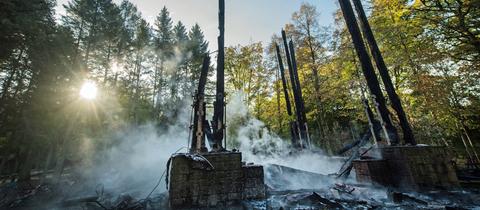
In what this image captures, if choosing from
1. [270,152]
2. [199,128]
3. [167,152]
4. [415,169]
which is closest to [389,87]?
[415,169]

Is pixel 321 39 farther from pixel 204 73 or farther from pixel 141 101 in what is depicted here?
pixel 141 101

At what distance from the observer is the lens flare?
12754 mm

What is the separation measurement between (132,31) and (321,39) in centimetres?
1891

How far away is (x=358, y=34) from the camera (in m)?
7.20

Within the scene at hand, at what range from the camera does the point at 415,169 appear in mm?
4957

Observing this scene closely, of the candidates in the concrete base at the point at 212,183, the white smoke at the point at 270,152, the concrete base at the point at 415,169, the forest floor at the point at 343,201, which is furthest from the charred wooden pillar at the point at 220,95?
the concrete base at the point at 415,169

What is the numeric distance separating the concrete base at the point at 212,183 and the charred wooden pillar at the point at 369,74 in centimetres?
444

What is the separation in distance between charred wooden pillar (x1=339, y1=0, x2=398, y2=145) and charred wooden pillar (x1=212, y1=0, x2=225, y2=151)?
499 cm

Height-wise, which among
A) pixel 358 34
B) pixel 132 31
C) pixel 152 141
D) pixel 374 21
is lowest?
pixel 152 141

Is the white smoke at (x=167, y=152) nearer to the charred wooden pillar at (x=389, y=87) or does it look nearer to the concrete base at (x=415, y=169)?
the concrete base at (x=415, y=169)

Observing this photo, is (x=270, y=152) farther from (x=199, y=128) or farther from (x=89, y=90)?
(x=89, y=90)

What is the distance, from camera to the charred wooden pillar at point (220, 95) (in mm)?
6172

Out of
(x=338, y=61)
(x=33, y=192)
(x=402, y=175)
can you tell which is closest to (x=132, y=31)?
(x=33, y=192)

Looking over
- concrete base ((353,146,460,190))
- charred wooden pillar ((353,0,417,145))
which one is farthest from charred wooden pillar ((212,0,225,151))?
charred wooden pillar ((353,0,417,145))
